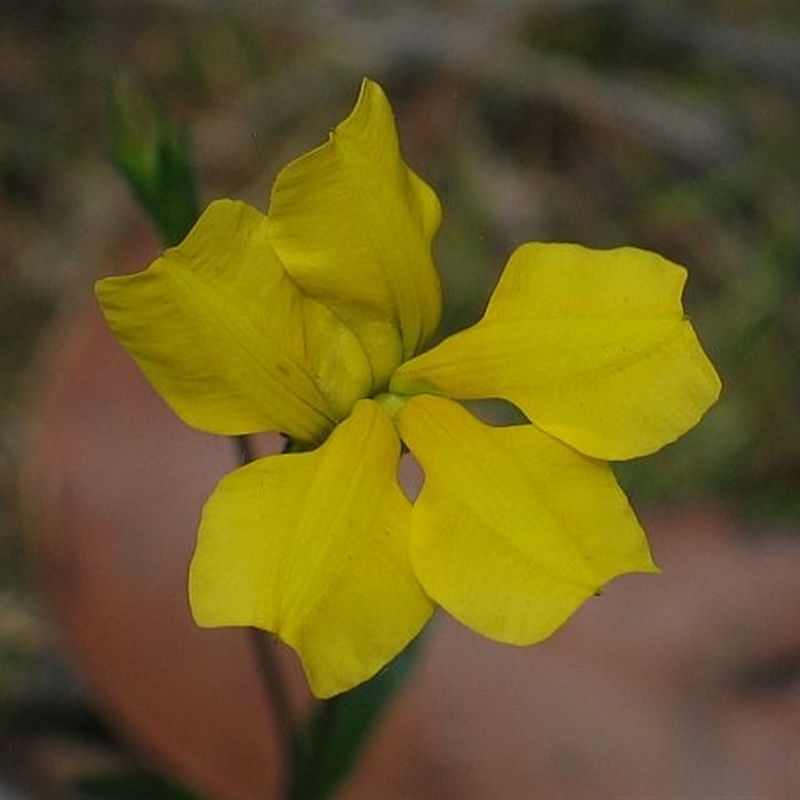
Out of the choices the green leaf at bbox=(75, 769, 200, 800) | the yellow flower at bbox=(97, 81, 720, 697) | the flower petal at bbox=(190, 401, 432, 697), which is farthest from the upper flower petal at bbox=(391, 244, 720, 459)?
the green leaf at bbox=(75, 769, 200, 800)

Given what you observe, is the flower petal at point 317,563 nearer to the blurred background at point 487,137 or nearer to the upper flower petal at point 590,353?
the upper flower petal at point 590,353

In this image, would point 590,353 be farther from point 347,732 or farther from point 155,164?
point 347,732

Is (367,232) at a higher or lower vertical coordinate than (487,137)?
higher

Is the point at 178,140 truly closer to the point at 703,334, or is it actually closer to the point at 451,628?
the point at 451,628

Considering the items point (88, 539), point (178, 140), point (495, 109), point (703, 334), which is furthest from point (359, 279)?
point (495, 109)

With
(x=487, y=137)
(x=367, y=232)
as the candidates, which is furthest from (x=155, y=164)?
(x=487, y=137)

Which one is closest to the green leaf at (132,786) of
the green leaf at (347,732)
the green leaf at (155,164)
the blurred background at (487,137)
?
the green leaf at (347,732)
